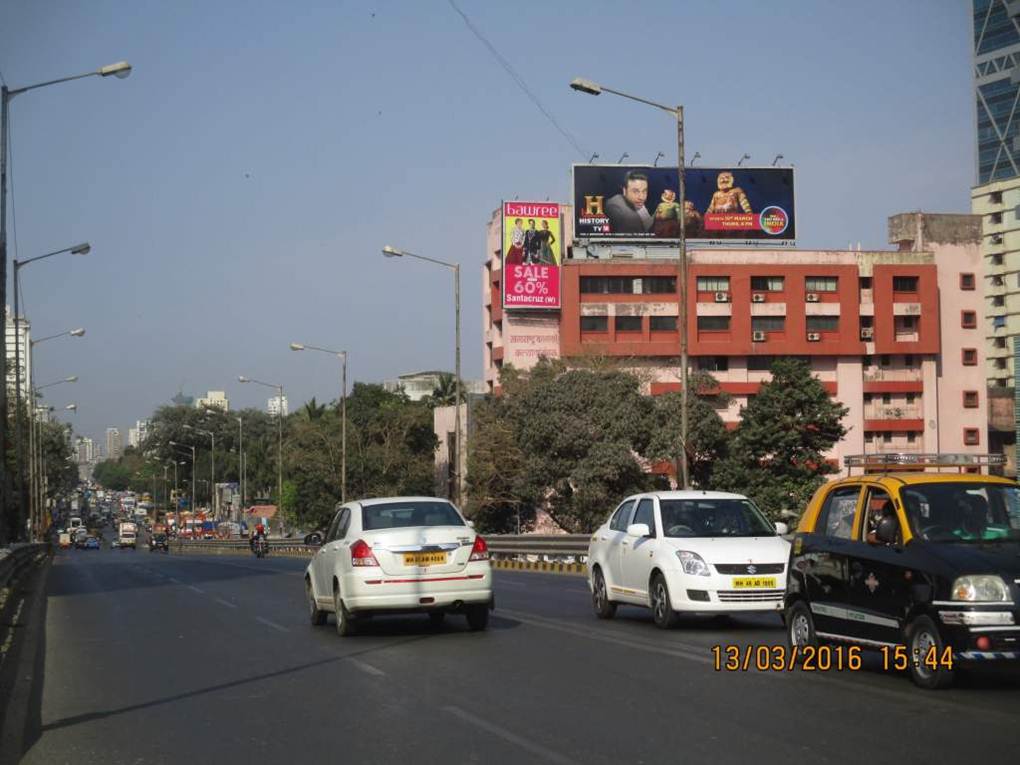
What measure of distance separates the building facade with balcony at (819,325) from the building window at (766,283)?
62 millimetres

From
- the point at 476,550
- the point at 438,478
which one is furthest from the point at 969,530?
the point at 438,478

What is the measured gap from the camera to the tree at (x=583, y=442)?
62719mm

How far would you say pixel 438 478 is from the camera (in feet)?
311

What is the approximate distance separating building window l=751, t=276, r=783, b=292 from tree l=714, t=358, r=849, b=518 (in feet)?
67.2

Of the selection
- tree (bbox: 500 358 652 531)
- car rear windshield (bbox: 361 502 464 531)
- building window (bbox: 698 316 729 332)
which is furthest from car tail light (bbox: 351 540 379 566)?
building window (bbox: 698 316 729 332)

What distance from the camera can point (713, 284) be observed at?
3287 inches

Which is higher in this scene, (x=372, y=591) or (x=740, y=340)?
(x=740, y=340)

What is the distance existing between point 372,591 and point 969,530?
736 centimetres

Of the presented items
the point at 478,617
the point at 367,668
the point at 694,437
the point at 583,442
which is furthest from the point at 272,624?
the point at 694,437

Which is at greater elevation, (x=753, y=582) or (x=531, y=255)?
(x=531, y=255)

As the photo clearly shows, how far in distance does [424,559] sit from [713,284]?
69429 mm

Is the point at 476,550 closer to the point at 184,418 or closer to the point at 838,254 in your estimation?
the point at 838,254

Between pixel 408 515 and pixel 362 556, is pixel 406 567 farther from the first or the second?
pixel 408 515
